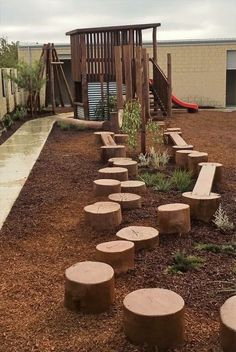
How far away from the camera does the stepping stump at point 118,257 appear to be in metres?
3.72

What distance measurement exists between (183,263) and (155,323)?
1.19 meters

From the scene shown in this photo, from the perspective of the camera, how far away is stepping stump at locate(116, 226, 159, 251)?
4.12 m

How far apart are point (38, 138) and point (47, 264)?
8.46 metres

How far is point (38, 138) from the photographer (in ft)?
40.4

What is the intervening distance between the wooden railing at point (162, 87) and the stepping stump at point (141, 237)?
1198 centimetres

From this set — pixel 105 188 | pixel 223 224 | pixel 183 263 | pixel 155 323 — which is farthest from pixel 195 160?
pixel 155 323

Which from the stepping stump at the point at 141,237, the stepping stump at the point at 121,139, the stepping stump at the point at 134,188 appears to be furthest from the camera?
the stepping stump at the point at 121,139

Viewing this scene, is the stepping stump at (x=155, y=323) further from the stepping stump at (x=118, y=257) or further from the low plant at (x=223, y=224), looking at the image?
the low plant at (x=223, y=224)

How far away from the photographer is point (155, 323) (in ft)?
9.08

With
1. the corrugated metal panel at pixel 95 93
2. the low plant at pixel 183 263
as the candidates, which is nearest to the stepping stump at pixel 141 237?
the low plant at pixel 183 263

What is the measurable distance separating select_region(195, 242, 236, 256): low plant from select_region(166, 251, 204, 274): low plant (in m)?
0.26

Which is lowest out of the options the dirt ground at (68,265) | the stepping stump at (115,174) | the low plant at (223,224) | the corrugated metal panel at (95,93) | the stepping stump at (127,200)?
the dirt ground at (68,265)

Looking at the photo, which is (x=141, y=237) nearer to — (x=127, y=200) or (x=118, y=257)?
(x=118, y=257)

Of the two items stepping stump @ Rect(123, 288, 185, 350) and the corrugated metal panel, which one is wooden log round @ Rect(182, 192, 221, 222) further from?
the corrugated metal panel
